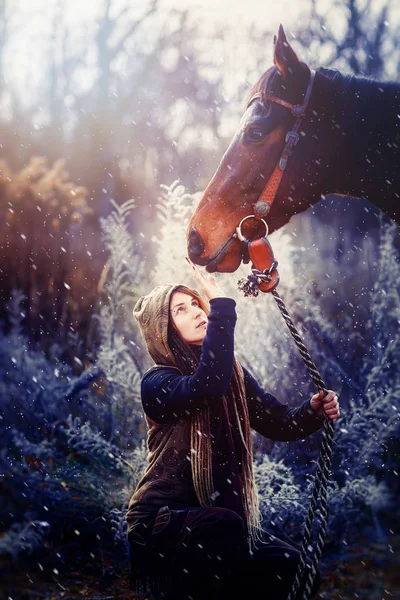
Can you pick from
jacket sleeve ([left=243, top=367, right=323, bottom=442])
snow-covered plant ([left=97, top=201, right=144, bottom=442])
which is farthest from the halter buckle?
snow-covered plant ([left=97, top=201, right=144, bottom=442])

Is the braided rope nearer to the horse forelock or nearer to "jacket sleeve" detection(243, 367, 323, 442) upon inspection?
"jacket sleeve" detection(243, 367, 323, 442)

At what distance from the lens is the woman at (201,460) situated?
4.28 feet

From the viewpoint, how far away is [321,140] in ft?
5.64

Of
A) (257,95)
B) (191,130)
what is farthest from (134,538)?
(191,130)

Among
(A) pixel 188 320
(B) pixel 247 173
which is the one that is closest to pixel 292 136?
(B) pixel 247 173

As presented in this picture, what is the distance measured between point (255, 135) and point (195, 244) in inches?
→ 15.7

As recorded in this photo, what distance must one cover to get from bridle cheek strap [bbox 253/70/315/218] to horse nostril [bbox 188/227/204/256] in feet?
0.66

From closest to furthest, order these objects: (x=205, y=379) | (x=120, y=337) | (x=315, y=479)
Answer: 1. (x=205, y=379)
2. (x=315, y=479)
3. (x=120, y=337)

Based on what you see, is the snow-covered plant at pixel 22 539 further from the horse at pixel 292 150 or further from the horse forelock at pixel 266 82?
the horse forelock at pixel 266 82

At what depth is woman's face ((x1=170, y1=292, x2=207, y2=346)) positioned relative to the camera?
1487 millimetres

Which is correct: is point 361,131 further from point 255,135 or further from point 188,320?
point 188,320

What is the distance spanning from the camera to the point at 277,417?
5.10 ft

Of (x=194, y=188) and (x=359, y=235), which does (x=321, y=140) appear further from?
(x=359, y=235)

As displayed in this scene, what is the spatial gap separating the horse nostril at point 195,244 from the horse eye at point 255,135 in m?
0.35
